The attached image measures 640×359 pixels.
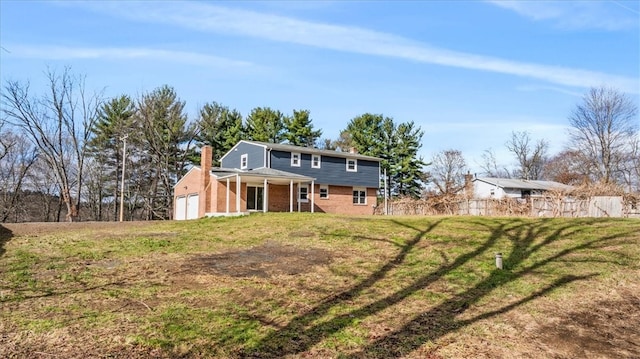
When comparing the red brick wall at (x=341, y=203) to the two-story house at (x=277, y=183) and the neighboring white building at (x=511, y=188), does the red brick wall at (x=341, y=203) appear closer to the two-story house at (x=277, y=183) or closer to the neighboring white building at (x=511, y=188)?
the two-story house at (x=277, y=183)

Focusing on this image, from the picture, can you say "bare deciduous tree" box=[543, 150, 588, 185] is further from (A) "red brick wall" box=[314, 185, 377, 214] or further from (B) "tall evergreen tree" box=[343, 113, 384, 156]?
(A) "red brick wall" box=[314, 185, 377, 214]

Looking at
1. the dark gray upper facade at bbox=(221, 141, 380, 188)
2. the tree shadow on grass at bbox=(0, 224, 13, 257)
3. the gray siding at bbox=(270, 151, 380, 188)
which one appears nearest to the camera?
the tree shadow on grass at bbox=(0, 224, 13, 257)

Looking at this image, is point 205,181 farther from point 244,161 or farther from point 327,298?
point 327,298

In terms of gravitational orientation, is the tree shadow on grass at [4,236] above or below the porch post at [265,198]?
below

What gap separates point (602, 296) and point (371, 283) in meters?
3.90

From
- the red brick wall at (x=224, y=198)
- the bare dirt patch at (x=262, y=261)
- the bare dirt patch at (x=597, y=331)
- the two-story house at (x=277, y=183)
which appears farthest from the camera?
the two-story house at (x=277, y=183)

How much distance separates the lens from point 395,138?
49.3 metres

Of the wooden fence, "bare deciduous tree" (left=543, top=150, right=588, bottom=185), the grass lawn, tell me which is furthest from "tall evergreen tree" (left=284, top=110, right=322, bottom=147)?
the grass lawn

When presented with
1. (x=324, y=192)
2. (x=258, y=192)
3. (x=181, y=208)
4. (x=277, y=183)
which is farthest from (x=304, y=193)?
(x=181, y=208)

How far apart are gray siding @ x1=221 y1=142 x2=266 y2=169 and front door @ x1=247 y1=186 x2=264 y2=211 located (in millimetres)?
2421

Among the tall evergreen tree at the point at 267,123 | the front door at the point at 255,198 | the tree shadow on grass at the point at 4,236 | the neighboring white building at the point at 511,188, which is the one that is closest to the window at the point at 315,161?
the front door at the point at 255,198

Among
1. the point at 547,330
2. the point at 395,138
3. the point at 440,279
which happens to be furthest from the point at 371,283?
the point at 395,138

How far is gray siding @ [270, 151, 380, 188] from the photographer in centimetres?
2955

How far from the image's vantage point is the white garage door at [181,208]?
29.6m
